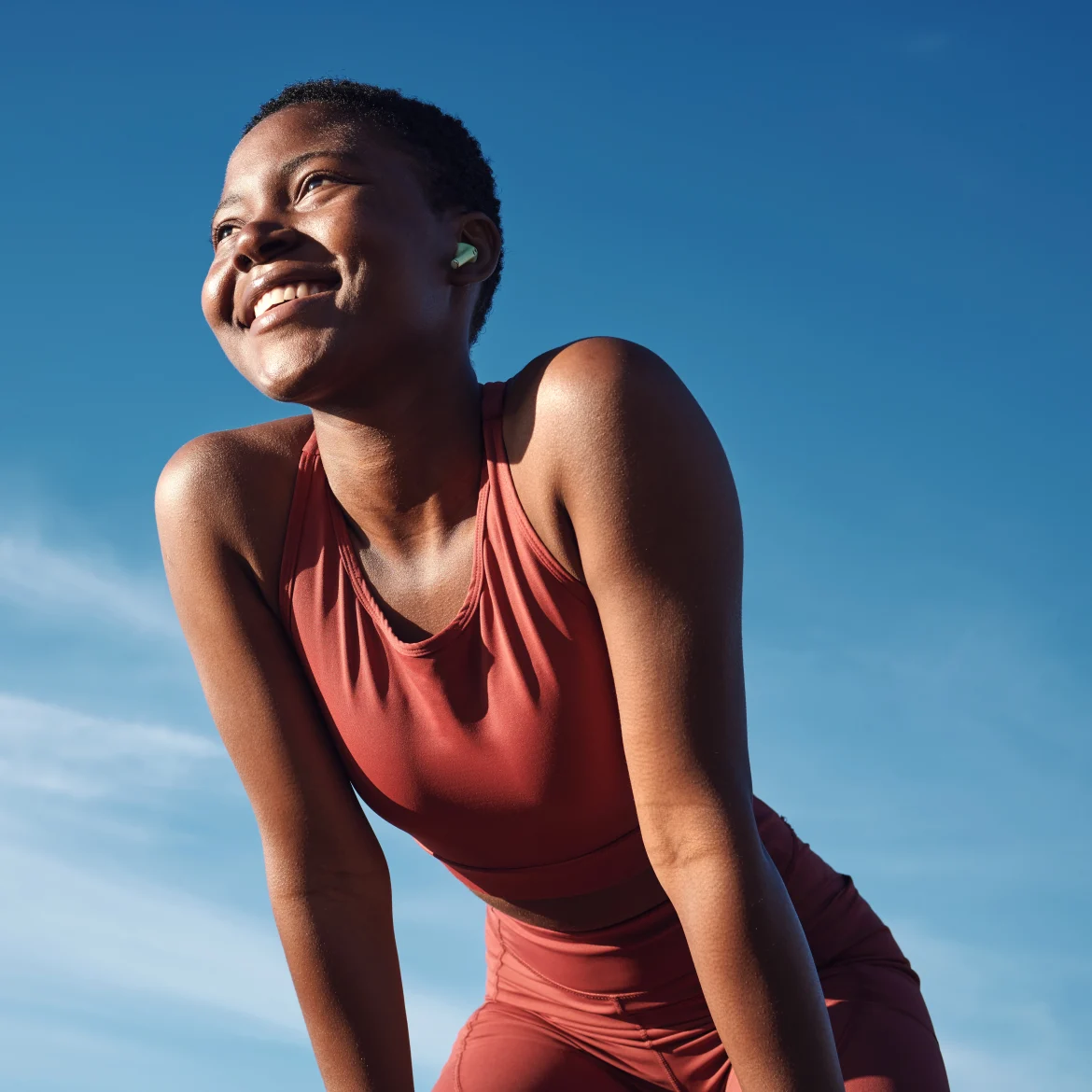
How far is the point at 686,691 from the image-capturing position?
235 centimetres

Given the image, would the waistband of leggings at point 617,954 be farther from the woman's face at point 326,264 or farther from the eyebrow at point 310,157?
the eyebrow at point 310,157

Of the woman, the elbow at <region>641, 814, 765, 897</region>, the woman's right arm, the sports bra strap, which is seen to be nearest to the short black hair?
the woman

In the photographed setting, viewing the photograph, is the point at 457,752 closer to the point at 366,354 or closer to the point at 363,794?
the point at 363,794

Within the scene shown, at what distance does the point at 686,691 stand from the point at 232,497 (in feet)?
3.46

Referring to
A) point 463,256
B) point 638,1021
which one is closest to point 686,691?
point 638,1021

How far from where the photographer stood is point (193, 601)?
2.85 m

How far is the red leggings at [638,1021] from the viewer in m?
2.73

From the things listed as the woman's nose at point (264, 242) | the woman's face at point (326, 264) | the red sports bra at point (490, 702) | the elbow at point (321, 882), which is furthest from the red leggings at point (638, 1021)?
the woman's nose at point (264, 242)

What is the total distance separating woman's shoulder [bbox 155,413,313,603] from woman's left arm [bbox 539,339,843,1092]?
71cm

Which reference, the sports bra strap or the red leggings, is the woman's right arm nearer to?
the red leggings

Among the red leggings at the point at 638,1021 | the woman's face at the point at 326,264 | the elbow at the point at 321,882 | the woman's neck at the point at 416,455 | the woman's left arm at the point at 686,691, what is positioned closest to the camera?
the woman's left arm at the point at 686,691

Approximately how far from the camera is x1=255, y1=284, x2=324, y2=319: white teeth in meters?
2.53

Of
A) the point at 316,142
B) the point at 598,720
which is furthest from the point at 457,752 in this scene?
the point at 316,142

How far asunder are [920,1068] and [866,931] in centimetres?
35
